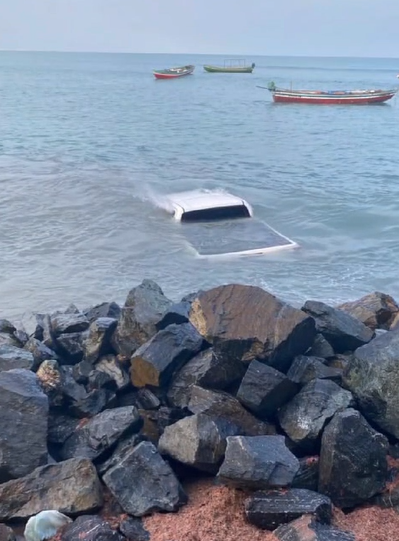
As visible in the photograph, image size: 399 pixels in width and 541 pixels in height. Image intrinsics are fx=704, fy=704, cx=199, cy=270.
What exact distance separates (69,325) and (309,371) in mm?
3299

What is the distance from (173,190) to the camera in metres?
22.7

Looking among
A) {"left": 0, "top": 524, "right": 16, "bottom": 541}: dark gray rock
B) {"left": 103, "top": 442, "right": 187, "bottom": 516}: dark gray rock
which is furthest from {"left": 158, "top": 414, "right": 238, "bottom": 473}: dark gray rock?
{"left": 0, "top": 524, "right": 16, "bottom": 541}: dark gray rock

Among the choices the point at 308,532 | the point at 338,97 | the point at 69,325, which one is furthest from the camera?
the point at 338,97

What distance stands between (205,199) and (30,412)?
1339 centimetres

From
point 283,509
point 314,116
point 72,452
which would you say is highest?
point 283,509

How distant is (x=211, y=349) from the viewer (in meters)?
6.52

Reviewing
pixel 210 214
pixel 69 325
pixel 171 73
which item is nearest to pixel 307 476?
pixel 69 325

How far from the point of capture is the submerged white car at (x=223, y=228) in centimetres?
1511

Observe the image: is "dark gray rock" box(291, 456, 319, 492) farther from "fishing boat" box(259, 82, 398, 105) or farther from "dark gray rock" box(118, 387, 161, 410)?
"fishing boat" box(259, 82, 398, 105)

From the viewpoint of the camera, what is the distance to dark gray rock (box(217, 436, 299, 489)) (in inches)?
199

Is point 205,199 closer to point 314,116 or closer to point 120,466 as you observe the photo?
point 120,466

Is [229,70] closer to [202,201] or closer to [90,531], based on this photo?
[202,201]

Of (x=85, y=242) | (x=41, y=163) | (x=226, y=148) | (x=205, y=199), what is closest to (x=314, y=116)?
(x=226, y=148)

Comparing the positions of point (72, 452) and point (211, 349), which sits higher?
point (211, 349)
